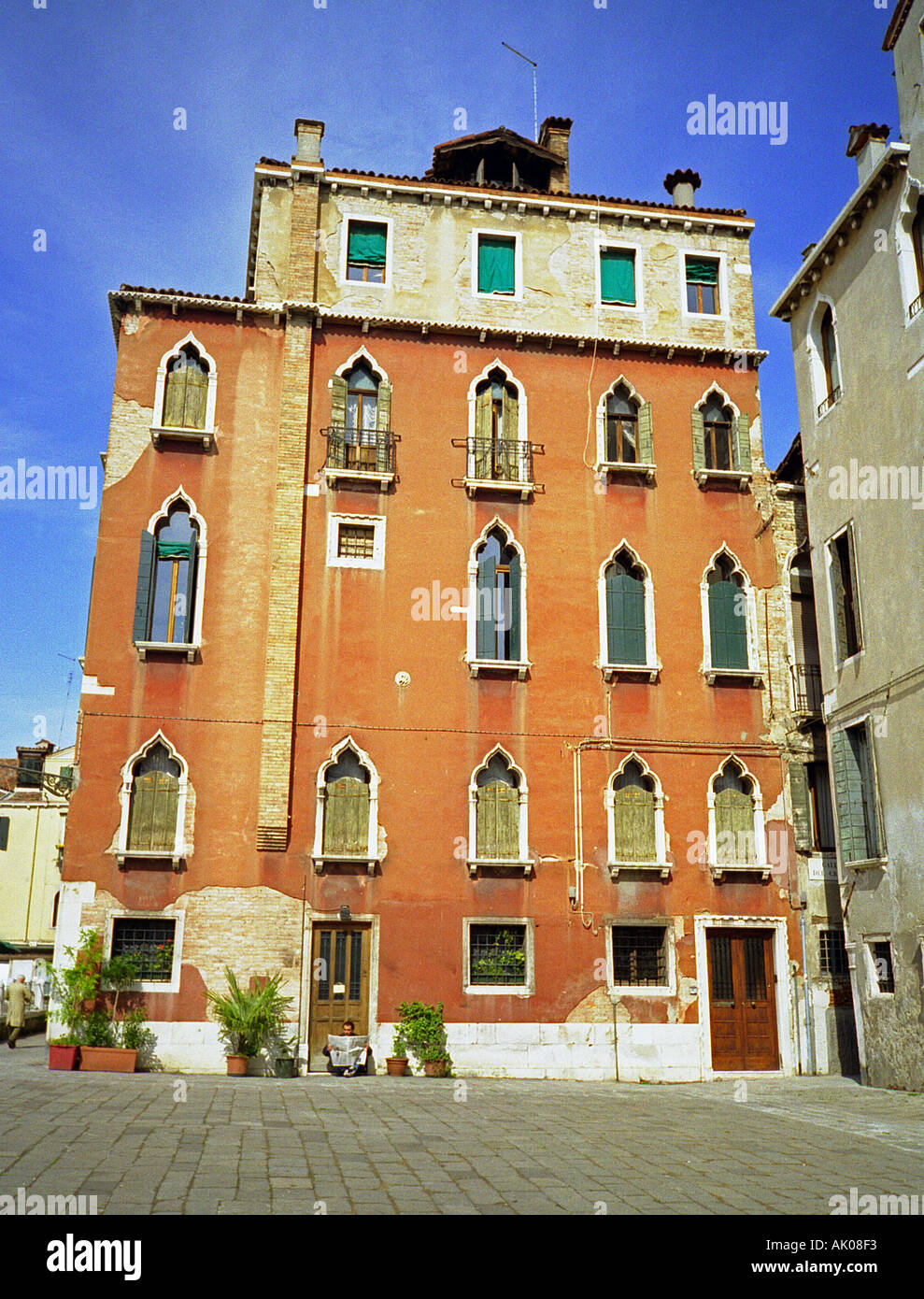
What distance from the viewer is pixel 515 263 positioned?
967 inches

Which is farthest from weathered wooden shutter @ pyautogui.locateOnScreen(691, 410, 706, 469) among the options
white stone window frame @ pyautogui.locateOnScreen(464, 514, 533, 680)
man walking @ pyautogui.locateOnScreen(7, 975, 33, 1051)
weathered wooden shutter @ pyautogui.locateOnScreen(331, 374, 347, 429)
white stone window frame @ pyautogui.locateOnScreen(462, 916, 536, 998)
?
man walking @ pyautogui.locateOnScreen(7, 975, 33, 1051)

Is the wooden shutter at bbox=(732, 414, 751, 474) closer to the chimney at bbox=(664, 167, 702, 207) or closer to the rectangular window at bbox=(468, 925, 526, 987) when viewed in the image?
the chimney at bbox=(664, 167, 702, 207)

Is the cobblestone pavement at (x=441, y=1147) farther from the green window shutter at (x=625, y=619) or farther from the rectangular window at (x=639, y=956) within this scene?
the green window shutter at (x=625, y=619)

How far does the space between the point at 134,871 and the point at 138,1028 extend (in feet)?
9.02

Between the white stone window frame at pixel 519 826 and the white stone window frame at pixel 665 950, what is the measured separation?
2026 millimetres

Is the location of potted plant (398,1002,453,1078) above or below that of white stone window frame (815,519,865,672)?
below

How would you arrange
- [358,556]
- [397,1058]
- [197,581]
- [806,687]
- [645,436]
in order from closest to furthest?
[397,1058]
[197,581]
[358,556]
[806,687]
[645,436]

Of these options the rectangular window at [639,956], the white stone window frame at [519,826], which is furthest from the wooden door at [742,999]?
the white stone window frame at [519,826]

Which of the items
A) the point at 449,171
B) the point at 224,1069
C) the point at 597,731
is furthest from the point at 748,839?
the point at 449,171

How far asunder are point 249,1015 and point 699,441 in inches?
588

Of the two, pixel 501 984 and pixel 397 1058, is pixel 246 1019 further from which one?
pixel 501 984

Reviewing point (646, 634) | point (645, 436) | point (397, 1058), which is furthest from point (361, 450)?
point (397, 1058)

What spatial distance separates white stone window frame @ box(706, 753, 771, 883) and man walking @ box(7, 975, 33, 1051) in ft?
53.6

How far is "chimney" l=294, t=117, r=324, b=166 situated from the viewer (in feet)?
79.8
